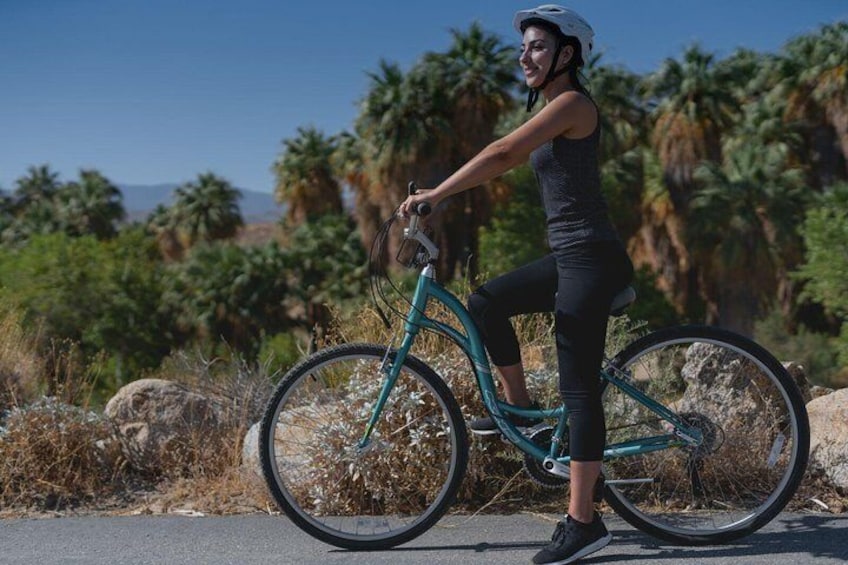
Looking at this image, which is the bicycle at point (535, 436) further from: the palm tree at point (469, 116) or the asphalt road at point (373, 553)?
the palm tree at point (469, 116)

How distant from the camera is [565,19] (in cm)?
351

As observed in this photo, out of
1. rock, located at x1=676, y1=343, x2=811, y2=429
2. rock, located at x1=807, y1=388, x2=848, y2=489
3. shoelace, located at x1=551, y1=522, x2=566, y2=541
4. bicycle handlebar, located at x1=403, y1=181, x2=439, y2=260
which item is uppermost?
bicycle handlebar, located at x1=403, y1=181, x2=439, y2=260

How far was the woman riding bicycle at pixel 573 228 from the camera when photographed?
354 cm

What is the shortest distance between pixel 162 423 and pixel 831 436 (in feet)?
11.1

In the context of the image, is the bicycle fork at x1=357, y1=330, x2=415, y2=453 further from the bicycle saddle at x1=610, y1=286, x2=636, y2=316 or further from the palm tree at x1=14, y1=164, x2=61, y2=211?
the palm tree at x1=14, y1=164, x2=61, y2=211

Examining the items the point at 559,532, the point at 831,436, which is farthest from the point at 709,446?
the point at 831,436

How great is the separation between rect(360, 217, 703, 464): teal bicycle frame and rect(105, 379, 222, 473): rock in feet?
5.88

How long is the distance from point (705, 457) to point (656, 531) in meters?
0.39

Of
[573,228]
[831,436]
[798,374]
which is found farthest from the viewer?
[798,374]

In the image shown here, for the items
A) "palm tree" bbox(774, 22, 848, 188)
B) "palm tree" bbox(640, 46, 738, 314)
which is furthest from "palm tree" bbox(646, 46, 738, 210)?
"palm tree" bbox(774, 22, 848, 188)

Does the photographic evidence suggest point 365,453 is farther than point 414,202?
Yes

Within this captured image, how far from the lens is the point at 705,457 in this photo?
4062mm

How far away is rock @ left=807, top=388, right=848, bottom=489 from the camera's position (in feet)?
14.6

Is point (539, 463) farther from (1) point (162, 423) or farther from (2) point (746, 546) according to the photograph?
(1) point (162, 423)
